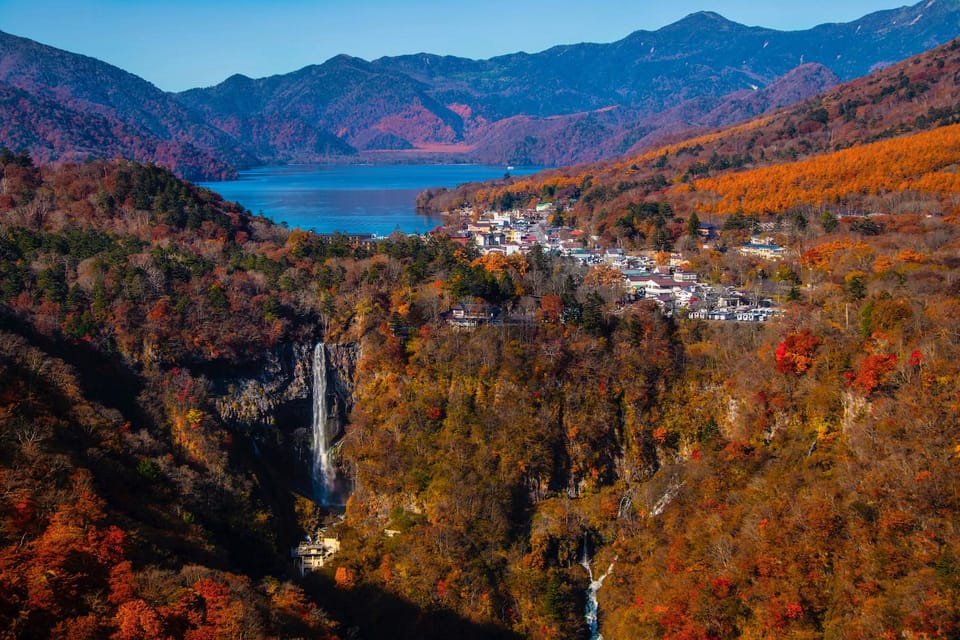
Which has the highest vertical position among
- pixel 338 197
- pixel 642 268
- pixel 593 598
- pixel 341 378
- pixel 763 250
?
pixel 763 250

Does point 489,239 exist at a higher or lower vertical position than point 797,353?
higher

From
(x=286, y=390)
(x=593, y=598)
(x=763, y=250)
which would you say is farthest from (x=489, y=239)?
(x=593, y=598)

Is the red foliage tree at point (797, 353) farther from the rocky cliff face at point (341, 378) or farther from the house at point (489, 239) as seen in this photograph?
the house at point (489, 239)

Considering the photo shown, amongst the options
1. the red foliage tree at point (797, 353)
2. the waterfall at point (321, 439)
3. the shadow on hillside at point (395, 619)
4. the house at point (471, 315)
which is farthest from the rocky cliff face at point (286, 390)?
the red foliage tree at point (797, 353)

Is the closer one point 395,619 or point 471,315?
point 395,619

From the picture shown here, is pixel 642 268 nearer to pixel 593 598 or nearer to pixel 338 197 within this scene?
pixel 593 598

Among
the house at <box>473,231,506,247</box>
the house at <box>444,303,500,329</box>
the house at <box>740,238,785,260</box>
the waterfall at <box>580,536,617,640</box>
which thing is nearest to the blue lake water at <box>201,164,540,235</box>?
the house at <box>473,231,506,247</box>

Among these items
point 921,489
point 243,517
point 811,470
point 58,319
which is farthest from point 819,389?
point 58,319
